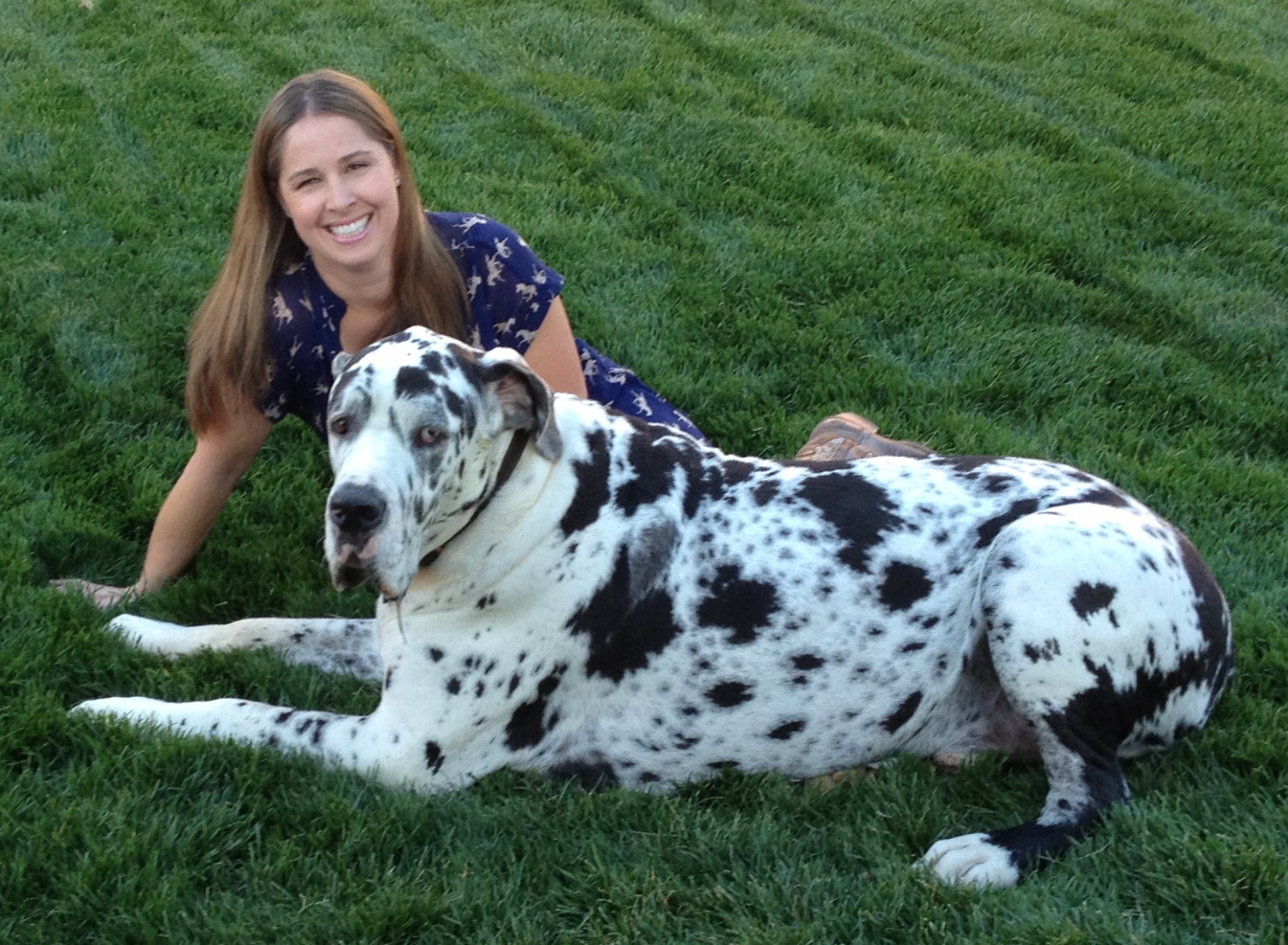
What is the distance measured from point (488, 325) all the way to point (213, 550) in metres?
1.39

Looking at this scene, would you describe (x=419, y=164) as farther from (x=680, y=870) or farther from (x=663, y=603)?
(x=680, y=870)

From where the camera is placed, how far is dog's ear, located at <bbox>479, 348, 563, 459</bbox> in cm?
346

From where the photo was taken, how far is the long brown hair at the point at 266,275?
4.59m

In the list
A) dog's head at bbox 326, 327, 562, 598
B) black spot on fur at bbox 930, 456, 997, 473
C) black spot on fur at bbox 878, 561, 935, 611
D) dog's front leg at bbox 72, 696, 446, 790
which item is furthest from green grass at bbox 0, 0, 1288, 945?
black spot on fur at bbox 930, 456, 997, 473

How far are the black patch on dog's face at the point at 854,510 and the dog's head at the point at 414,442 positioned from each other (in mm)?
838

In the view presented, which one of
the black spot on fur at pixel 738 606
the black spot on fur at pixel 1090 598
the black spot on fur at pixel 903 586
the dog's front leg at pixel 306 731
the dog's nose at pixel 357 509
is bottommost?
the dog's front leg at pixel 306 731

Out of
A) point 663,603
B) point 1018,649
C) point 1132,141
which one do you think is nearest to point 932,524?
point 1018,649

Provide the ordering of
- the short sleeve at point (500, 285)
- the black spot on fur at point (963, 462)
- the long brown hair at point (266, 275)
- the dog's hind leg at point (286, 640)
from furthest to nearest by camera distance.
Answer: the short sleeve at point (500, 285), the long brown hair at point (266, 275), the dog's hind leg at point (286, 640), the black spot on fur at point (963, 462)

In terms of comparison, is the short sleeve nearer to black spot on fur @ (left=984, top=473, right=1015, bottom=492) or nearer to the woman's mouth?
the woman's mouth

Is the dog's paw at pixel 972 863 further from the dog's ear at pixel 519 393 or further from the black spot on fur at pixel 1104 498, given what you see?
the dog's ear at pixel 519 393

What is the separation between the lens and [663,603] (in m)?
3.73

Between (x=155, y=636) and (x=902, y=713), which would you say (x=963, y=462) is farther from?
(x=155, y=636)

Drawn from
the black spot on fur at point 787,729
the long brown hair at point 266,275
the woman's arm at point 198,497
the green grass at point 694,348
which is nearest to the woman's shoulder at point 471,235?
the long brown hair at point 266,275

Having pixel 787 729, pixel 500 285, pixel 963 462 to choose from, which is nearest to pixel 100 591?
pixel 500 285
